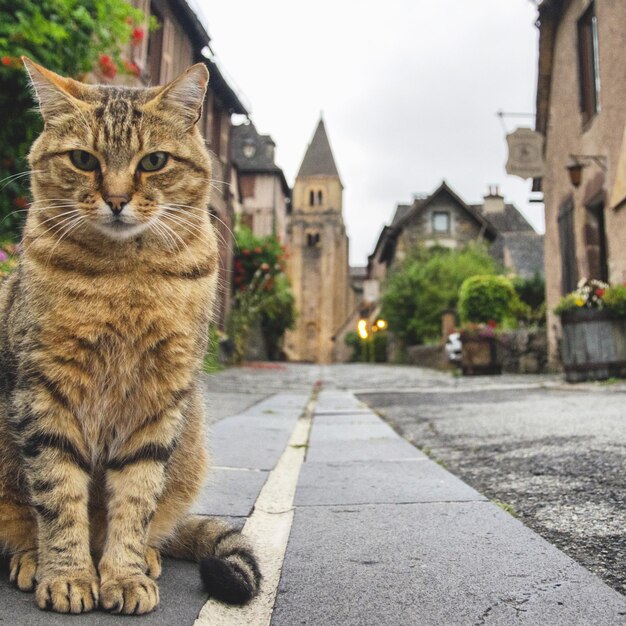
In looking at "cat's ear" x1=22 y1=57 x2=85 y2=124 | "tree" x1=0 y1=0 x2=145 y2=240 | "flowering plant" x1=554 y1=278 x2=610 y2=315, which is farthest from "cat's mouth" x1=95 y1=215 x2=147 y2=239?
"flowering plant" x1=554 y1=278 x2=610 y2=315

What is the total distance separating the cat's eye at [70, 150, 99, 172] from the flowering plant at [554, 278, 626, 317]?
7.87 meters

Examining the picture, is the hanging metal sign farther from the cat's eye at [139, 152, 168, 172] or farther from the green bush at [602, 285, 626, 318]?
the cat's eye at [139, 152, 168, 172]

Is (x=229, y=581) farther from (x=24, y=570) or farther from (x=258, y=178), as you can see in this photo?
(x=258, y=178)

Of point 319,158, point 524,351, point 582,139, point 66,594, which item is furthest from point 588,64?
Result: point 319,158

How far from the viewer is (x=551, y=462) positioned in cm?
241

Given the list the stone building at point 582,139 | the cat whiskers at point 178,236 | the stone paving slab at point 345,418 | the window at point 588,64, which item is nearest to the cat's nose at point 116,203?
the cat whiskers at point 178,236

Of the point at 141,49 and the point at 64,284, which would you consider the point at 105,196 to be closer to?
the point at 64,284

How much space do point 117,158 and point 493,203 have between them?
3628 centimetres

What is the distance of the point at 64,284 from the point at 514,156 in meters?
11.9

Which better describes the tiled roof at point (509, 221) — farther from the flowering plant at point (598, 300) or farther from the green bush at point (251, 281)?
the flowering plant at point (598, 300)

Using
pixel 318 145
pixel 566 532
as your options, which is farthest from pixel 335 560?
pixel 318 145

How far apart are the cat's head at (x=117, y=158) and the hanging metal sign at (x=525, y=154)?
1121cm

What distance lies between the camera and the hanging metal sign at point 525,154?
12.2 meters

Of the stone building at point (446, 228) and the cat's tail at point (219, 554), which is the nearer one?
the cat's tail at point (219, 554)
